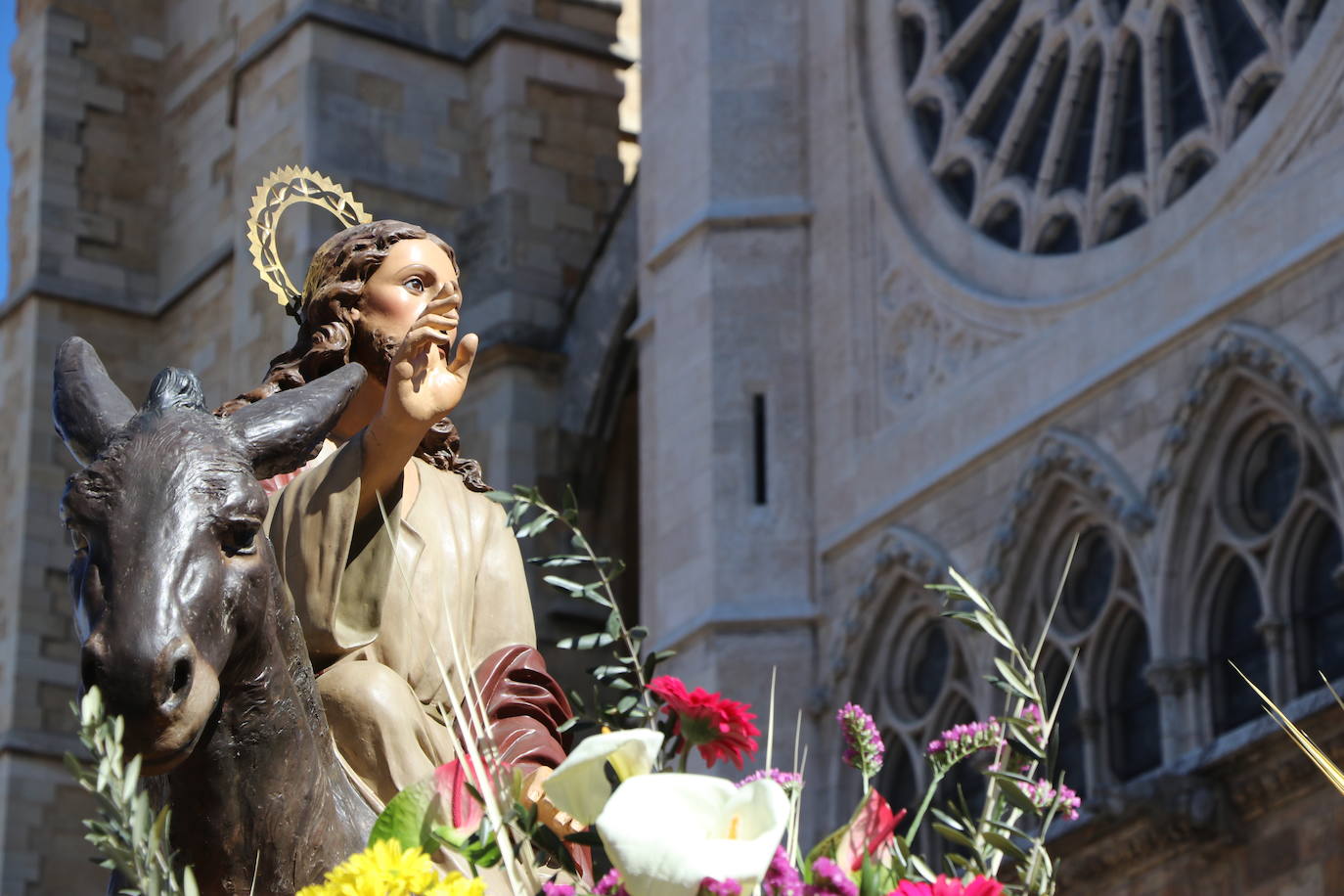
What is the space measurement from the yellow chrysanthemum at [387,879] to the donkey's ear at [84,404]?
0.76 metres

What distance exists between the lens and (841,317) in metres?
13.8

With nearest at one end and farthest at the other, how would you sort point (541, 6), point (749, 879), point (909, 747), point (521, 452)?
point (749, 879)
point (909, 747)
point (521, 452)
point (541, 6)

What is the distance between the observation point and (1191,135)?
11836mm

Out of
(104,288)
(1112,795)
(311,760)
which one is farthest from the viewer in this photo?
(104,288)

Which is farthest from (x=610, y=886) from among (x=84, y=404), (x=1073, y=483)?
(x=1073, y=483)

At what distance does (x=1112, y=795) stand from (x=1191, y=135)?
2932 mm

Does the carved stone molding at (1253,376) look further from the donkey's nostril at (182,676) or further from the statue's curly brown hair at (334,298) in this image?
the donkey's nostril at (182,676)

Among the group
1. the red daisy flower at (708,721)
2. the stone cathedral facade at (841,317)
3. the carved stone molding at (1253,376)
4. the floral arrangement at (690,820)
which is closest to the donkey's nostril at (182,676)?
the floral arrangement at (690,820)

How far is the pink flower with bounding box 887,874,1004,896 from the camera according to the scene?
1647 millimetres

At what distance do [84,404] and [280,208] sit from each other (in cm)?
137

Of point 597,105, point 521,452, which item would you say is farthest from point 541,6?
point 521,452

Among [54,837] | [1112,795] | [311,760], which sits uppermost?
[54,837]

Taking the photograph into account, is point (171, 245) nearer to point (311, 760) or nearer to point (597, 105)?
point (597, 105)

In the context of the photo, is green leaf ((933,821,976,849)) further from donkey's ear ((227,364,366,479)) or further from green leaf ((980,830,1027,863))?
donkey's ear ((227,364,366,479))
